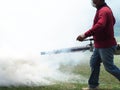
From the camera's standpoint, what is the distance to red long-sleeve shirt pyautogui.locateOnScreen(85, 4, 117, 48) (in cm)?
1250

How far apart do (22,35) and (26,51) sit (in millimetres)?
3929

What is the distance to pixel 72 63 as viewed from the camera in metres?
26.1

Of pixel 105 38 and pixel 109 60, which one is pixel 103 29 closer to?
pixel 105 38

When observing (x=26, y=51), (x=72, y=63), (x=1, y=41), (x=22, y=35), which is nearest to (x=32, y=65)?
(x=26, y=51)

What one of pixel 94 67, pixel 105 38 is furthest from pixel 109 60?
pixel 94 67

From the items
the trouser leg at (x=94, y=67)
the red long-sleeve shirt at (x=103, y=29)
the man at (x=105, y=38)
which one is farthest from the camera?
the trouser leg at (x=94, y=67)

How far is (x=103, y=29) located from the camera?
1285 cm

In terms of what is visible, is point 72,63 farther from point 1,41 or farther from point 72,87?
point 72,87

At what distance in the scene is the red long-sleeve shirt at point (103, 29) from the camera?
41.0 feet

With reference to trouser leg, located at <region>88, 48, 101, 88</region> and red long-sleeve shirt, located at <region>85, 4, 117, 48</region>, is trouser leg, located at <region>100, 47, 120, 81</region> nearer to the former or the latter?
red long-sleeve shirt, located at <region>85, 4, 117, 48</region>

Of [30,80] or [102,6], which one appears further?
[30,80]

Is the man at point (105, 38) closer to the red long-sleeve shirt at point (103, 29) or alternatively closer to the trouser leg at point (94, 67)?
the red long-sleeve shirt at point (103, 29)

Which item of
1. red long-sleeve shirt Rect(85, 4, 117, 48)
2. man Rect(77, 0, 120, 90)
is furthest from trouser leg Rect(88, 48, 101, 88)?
red long-sleeve shirt Rect(85, 4, 117, 48)

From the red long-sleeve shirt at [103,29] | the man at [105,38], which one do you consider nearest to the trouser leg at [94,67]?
the man at [105,38]
